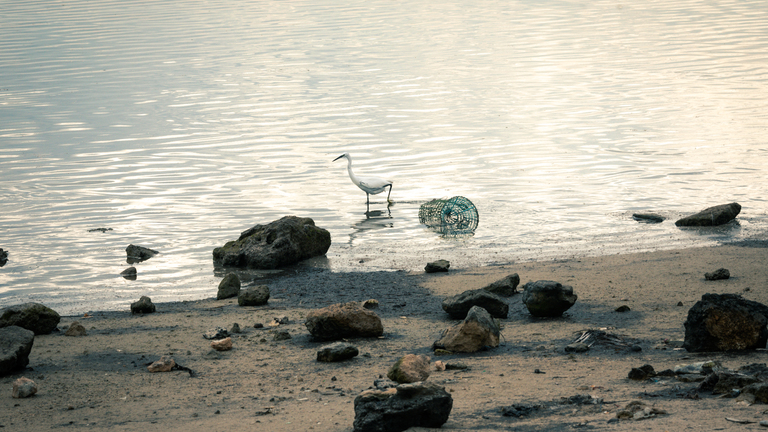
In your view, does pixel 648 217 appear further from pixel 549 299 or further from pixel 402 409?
pixel 402 409

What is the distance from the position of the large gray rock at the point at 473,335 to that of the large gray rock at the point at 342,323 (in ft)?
3.08

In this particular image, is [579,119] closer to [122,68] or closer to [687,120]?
[687,120]

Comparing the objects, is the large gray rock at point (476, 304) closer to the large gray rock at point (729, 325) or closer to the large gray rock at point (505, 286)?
the large gray rock at point (505, 286)

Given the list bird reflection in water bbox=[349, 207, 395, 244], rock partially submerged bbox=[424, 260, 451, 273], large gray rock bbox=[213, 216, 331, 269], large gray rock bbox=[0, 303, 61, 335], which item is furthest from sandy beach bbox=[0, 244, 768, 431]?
bird reflection in water bbox=[349, 207, 395, 244]

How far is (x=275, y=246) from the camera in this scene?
1277 cm

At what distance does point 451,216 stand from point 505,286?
4.69 metres

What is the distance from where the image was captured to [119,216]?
16.2m

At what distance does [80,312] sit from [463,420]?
696 cm

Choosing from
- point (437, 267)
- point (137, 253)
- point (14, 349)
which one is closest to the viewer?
point (14, 349)

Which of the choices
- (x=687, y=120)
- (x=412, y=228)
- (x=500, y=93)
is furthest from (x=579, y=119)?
(x=412, y=228)

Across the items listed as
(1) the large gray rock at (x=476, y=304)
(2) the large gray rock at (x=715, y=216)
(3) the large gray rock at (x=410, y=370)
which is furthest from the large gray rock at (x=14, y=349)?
(2) the large gray rock at (x=715, y=216)

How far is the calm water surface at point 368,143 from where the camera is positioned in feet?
Answer: 45.0

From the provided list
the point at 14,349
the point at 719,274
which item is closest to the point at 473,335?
the point at 719,274

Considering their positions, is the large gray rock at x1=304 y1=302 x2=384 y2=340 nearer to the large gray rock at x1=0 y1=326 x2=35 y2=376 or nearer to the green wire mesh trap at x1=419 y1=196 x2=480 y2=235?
the large gray rock at x1=0 y1=326 x2=35 y2=376
